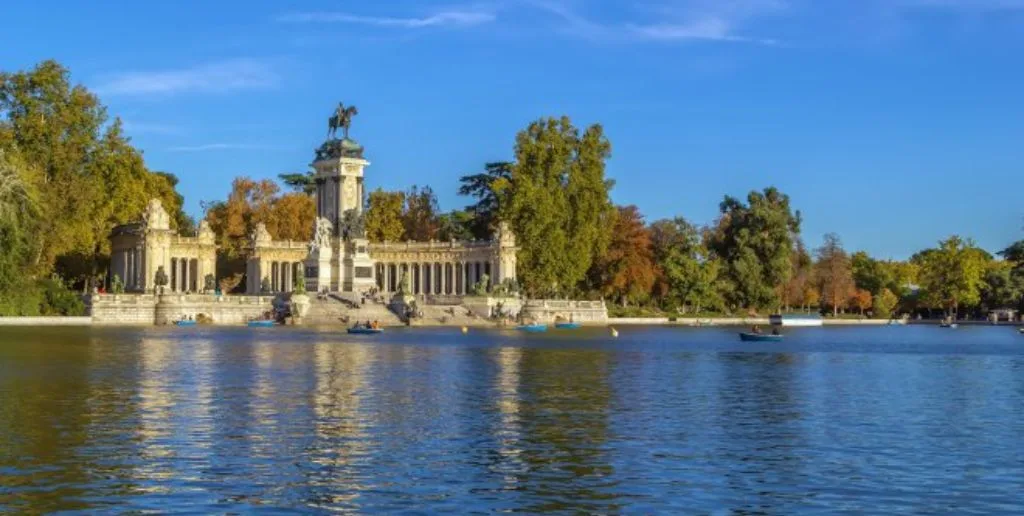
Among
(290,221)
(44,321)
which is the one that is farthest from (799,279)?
(44,321)

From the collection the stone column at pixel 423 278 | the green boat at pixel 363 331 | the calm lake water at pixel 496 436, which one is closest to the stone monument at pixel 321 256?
the stone column at pixel 423 278

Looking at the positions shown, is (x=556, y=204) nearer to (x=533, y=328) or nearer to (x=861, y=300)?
(x=533, y=328)

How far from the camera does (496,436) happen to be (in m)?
26.3

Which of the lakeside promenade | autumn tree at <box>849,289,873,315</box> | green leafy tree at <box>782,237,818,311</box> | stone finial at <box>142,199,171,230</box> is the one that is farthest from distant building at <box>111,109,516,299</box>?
autumn tree at <box>849,289,873,315</box>

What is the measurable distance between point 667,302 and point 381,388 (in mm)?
94203

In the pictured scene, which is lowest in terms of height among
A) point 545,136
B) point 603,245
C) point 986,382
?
point 986,382

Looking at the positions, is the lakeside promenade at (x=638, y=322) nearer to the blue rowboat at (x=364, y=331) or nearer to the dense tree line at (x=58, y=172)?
the dense tree line at (x=58, y=172)

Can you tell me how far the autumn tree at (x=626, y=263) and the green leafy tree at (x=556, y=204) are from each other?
5160 millimetres

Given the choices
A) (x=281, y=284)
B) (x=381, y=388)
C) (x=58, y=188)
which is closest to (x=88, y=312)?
(x=58, y=188)

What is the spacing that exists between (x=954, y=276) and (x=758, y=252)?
106 feet

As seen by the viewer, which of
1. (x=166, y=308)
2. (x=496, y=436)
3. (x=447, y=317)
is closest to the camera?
(x=496, y=436)

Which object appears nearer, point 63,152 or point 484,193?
point 63,152

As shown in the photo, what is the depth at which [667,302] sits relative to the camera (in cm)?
12938

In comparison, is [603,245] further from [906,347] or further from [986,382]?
[986,382]
